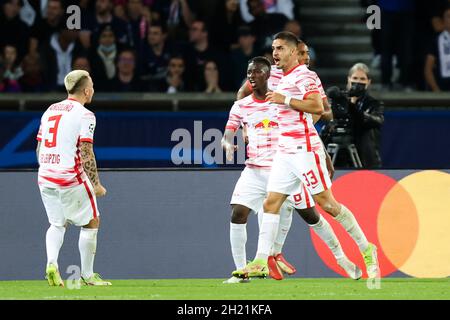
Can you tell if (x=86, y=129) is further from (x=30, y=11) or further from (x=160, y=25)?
(x=30, y=11)

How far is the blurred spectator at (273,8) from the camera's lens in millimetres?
19000

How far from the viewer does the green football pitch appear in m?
10.4

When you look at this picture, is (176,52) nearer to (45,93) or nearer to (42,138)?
(45,93)

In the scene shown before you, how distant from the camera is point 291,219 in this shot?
1281cm

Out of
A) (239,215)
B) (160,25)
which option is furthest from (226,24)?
(239,215)

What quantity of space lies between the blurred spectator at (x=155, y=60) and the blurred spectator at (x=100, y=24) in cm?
29

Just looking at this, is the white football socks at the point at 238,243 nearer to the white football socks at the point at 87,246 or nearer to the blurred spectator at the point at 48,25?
the white football socks at the point at 87,246

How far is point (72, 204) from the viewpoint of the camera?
1160 centimetres

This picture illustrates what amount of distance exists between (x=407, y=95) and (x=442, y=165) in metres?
1.60

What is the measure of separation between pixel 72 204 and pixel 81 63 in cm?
669

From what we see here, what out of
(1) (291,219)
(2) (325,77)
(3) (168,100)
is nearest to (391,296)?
(1) (291,219)

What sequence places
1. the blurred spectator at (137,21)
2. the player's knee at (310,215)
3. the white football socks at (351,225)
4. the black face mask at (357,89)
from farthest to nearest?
the blurred spectator at (137,21) < the black face mask at (357,89) < the player's knee at (310,215) < the white football socks at (351,225)

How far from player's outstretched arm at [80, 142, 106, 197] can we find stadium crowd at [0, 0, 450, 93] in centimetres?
660

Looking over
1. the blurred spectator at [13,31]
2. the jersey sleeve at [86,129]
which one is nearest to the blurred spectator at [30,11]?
the blurred spectator at [13,31]
